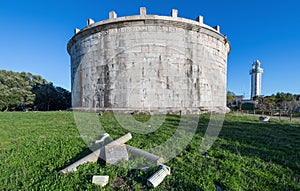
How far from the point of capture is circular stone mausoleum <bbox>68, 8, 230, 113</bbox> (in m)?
10.2

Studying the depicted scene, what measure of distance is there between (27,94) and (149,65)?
2097 centimetres

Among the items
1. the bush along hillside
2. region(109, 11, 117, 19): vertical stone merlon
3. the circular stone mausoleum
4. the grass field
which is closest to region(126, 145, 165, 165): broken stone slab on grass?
the grass field

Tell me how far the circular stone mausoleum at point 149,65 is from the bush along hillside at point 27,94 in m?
15.9

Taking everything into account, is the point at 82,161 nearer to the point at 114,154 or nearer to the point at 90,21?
the point at 114,154

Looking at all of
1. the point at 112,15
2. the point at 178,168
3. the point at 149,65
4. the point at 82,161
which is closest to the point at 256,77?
the point at 149,65

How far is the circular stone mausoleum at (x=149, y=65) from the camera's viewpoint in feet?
33.5

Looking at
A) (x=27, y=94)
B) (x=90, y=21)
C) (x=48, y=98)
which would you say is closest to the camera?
(x=90, y=21)

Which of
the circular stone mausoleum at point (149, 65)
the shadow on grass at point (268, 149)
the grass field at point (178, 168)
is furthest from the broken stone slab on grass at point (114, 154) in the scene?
the circular stone mausoleum at point (149, 65)

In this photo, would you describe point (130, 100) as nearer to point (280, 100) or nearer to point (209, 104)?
point (209, 104)

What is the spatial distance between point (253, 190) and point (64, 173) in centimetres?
330

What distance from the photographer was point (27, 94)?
21078 millimetres

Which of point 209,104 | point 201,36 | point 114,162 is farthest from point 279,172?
point 201,36

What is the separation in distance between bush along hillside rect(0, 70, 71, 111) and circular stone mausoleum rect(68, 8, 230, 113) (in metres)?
15.9

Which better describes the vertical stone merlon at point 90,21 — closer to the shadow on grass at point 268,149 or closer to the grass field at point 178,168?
the grass field at point 178,168
